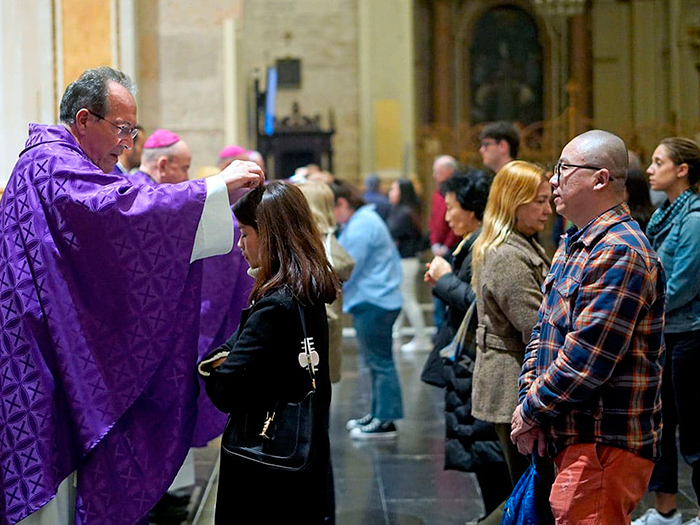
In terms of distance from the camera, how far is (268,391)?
120 inches

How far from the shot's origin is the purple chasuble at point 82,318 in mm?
3168

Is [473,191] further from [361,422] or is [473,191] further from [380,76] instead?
[380,76]

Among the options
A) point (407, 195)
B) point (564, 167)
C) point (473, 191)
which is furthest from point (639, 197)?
point (407, 195)

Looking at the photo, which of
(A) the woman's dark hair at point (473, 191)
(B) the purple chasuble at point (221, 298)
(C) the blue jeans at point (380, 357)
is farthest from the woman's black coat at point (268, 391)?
(C) the blue jeans at point (380, 357)

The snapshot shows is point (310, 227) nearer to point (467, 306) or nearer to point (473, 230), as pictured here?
point (467, 306)

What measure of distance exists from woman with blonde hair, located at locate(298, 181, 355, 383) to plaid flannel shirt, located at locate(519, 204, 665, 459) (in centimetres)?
214

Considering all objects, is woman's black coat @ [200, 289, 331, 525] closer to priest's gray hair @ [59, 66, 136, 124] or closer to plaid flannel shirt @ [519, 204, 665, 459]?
plaid flannel shirt @ [519, 204, 665, 459]

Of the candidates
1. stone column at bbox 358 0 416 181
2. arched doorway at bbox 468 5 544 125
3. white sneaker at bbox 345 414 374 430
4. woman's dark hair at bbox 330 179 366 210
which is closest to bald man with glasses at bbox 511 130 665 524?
white sneaker at bbox 345 414 374 430

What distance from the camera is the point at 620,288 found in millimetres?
2766

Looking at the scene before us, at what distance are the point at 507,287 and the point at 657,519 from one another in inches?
63.0

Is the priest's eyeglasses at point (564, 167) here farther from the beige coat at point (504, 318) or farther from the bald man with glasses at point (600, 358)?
the beige coat at point (504, 318)

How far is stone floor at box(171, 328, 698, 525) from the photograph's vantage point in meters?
5.09

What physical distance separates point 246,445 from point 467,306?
160cm

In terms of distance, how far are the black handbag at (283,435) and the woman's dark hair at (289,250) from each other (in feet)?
0.28
